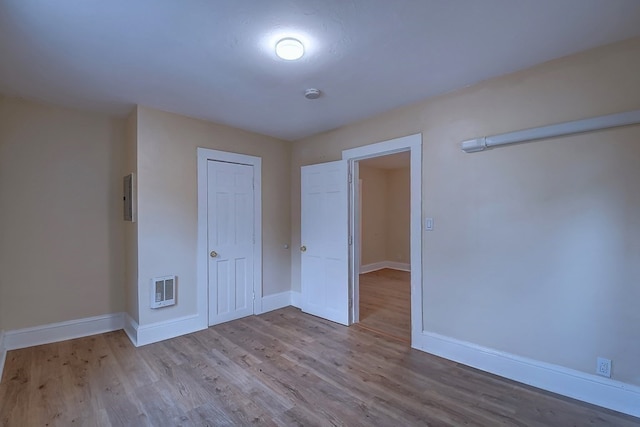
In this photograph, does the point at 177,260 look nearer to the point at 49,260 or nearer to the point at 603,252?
the point at 49,260

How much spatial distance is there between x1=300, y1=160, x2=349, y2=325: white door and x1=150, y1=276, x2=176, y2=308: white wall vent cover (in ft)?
5.49

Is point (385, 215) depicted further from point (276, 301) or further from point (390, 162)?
point (276, 301)

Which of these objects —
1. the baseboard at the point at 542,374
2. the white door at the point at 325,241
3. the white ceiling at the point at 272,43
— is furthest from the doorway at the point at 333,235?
the baseboard at the point at 542,374

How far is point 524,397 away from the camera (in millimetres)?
2162

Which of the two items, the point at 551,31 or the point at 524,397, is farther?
the point at 524,397

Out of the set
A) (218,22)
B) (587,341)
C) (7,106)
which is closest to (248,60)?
(218,22)

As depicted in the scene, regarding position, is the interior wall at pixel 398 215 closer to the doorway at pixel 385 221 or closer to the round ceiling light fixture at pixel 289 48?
the doorway at pixel 385 221

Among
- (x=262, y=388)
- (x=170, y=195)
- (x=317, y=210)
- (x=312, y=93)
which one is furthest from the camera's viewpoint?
(x=317, y=210)

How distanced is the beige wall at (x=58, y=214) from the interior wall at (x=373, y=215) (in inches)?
189

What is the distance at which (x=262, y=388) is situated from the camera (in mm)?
2322

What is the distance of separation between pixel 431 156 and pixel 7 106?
421 cm

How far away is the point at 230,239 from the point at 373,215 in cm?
421

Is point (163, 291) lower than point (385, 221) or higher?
lower

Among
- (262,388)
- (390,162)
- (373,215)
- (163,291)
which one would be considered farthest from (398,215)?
(262,388)
